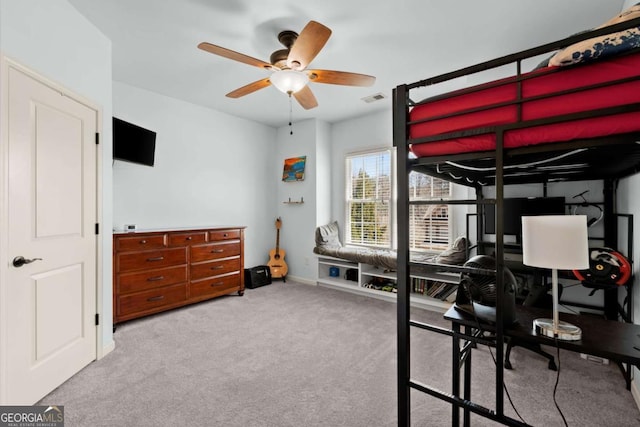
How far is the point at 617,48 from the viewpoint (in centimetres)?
88

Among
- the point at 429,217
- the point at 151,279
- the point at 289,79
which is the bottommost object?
the point at 151,279

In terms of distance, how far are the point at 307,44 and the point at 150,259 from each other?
109 inches

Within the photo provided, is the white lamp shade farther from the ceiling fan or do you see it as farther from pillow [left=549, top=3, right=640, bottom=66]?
the ceiling fan

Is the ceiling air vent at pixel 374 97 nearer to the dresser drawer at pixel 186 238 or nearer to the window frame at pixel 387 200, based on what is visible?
the window frame at pixel 387 200

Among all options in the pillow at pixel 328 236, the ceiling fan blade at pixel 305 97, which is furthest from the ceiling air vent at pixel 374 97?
the pillow at pixel 328 236

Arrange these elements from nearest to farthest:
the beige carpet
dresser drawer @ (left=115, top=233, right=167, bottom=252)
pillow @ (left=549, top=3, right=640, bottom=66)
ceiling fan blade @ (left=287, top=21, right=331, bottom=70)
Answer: pillow @ (left=549, top=3, right=640, bottom=66) < the beige carpet < ceiling fan blade @ (left=287, top=21, right=331, bottom=70) < dresser drawer @ (left=115, top=233, right=167, bottom=252)

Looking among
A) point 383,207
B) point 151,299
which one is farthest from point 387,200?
point 151,299

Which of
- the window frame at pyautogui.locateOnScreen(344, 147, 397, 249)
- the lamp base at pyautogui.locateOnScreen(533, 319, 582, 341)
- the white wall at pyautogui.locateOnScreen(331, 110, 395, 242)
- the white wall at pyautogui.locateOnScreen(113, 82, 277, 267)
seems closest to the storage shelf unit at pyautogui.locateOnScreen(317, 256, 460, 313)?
the window frame at pyautogui.locateOnScreen(344, 147, 397, 249)

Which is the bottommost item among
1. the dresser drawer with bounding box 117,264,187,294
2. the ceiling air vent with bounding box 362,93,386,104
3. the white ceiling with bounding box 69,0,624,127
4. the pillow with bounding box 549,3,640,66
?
the dresser drawer with bounding box 117,264,187,294

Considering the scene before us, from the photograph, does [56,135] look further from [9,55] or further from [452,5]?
[452,5]

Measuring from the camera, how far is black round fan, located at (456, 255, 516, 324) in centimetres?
123

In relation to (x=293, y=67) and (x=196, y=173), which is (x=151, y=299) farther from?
(x=293, y=67)

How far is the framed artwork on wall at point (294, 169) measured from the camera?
5008 millimetres

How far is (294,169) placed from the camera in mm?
5113
